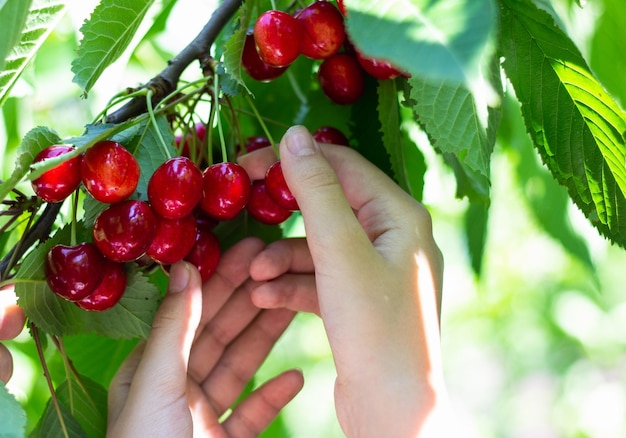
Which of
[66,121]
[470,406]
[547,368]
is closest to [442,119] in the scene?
[66,121]

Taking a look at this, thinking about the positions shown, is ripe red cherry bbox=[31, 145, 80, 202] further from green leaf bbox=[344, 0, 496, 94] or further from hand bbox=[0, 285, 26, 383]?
green leaf bbox=[344, 0, 496, 94]

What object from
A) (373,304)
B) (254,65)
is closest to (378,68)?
(254,65)

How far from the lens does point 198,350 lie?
1.48 m

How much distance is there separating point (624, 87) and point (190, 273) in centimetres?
90

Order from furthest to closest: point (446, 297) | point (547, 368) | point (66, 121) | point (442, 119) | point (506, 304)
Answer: point (547, 368), point (446, 297), point (506, 304), point (66, 121), point (442, 119)

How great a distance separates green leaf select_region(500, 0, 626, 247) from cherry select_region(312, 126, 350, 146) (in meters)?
0.31

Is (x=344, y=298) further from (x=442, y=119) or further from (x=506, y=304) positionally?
(x=506, y=304)

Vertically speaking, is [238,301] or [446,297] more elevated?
[238,301]

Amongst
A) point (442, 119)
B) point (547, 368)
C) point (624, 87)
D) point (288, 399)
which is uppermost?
point (442, 119)

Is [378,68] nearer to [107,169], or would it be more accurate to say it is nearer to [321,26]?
[321,26]

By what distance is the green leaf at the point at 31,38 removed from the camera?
Answer: 877mm

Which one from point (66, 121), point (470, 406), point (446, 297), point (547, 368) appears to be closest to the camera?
point (66, 121)

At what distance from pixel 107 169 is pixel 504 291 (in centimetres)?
134

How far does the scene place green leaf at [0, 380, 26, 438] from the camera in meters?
0.78
